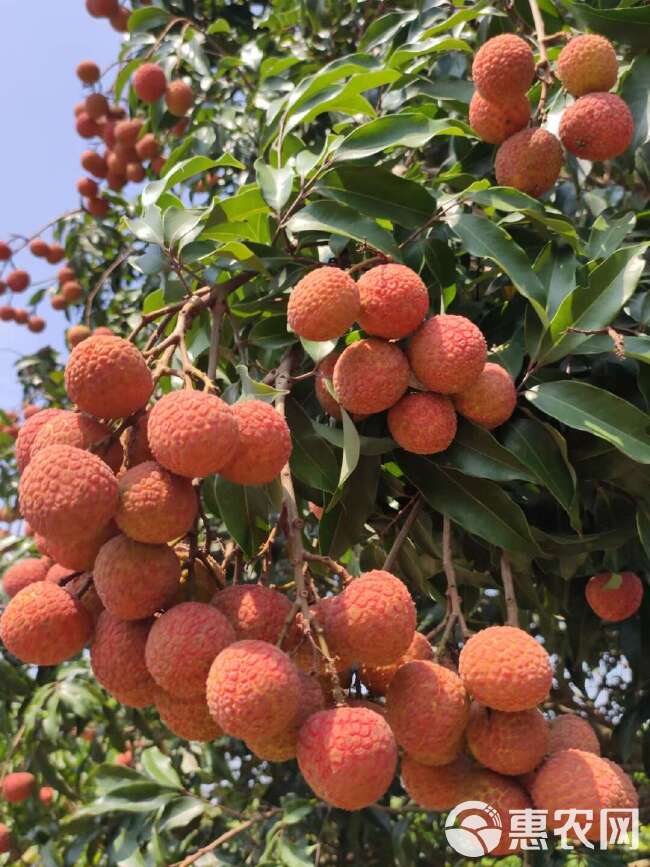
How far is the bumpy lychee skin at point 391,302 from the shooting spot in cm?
98

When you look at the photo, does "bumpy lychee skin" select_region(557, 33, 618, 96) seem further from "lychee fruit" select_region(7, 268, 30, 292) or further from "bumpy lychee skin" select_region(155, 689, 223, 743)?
"lychee fruit" select_region(7, 268, 30, 292)

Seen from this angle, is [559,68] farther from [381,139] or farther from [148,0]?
[148,0]

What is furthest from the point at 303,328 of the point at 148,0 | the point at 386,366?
the point at 148,0

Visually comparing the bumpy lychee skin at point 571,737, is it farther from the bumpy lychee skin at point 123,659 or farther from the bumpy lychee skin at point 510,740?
the bumpy lychee skin at point 123,659

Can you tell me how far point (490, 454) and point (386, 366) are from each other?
174 millimetres

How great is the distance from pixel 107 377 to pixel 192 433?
13 cm

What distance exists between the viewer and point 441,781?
0.85 meters

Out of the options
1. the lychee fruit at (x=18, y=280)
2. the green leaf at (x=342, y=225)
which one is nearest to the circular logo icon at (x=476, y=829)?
the green leaf at (x=342, y=225)

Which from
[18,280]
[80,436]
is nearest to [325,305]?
[80,436]

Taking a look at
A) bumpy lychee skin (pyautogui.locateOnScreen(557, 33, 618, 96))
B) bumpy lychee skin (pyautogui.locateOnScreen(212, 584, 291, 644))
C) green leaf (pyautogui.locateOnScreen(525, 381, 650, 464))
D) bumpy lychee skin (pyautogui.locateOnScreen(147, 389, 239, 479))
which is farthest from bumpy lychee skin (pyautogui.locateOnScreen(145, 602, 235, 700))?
bumpy lychee skin (pyautogui.locateOnScreen(557, 33, 618, 96))

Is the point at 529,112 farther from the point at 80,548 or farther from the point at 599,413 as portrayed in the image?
the point at 80,548

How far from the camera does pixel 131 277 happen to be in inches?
145

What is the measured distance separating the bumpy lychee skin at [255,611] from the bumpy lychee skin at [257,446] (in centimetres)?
11

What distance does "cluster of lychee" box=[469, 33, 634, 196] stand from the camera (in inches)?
49.6
